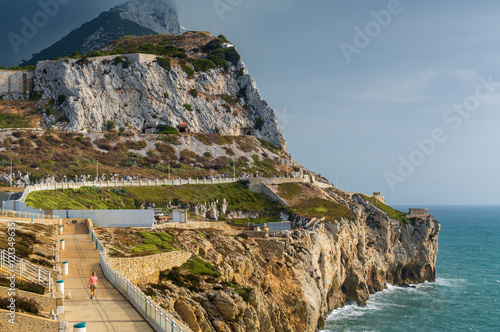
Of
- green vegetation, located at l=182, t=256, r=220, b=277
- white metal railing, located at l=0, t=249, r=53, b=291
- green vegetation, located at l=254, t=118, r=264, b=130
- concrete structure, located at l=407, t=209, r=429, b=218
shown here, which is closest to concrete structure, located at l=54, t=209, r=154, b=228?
green vegetation, located at l=182, t=256, r=220, b=277

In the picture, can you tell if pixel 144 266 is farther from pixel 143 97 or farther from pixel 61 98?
pixel 143 97

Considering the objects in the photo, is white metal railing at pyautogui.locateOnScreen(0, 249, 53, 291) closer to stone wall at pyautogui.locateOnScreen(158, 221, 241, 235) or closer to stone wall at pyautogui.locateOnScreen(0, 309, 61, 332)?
stone wall at pyautogui.locateOnScreen(0, 309, 61, 332)

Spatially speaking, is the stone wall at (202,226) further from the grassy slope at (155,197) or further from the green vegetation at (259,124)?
the green vegetation at (259,124)

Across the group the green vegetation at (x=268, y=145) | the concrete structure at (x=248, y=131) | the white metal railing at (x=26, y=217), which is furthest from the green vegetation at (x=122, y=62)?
the white metal railing at (x=26, y=217)

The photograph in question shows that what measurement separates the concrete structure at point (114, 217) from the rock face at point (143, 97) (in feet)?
226

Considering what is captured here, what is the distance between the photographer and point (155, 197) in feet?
237

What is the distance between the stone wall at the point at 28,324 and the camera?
58.6 feet

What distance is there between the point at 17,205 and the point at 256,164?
70466 millimetres

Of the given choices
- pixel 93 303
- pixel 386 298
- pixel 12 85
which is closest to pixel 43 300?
pixel 93 303

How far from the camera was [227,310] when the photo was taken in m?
33.0

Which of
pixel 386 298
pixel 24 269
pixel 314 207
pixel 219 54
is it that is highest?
pixel 219 54

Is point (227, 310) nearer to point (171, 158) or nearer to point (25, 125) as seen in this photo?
point (171, 158)

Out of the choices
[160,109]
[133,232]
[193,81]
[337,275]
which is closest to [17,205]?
[133,232]

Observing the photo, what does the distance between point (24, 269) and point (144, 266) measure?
31.6 feet
